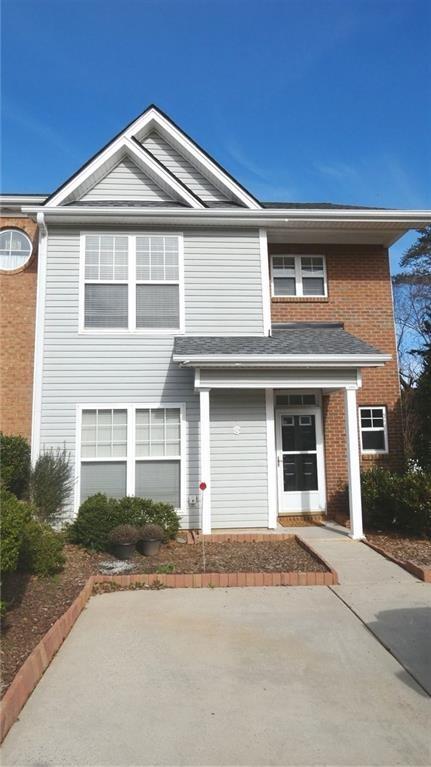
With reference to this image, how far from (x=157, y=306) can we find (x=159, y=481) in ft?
11.0

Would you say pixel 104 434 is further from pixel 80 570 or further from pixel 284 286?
pixel 284 286

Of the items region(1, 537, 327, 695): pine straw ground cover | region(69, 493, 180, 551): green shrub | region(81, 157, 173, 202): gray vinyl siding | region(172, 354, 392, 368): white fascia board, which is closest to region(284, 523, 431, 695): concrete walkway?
region(1, 537, 327, 695): pine straw ground cover

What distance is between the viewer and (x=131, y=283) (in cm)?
997

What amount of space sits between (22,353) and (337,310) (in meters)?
7.49

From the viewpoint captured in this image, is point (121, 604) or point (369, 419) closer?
point (121, 604)

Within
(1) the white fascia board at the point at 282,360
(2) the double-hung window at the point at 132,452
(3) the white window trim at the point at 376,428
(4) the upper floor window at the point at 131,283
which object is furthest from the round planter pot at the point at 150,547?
(3) the white window trim at the point at 376,428

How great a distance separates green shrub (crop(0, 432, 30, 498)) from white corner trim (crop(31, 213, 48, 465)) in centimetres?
70

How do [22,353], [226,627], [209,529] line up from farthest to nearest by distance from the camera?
[22,353]
[209,529]
[226,627]

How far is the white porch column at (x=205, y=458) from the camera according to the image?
8.75 m

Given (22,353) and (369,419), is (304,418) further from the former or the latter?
(22,353)

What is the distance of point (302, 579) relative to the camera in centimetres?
654

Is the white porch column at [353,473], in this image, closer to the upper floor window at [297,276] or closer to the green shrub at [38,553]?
the upper floor window at [297,276]

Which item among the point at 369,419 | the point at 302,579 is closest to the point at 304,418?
the point at 369,419

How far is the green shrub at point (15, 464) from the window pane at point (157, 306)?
143 inches
